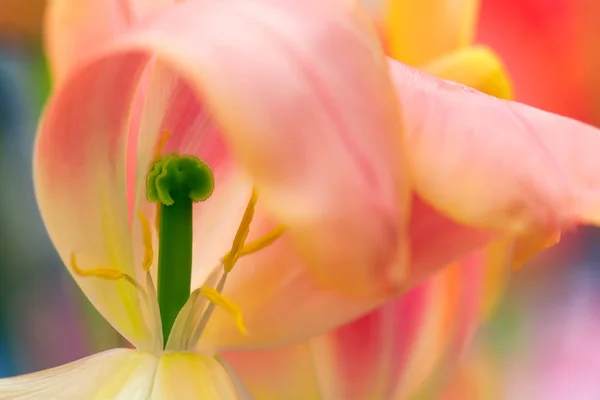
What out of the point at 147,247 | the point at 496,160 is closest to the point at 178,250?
the point at 147,247

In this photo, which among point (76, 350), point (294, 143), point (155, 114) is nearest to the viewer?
point (294, 143)

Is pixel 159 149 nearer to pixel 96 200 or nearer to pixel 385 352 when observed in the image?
pixel 96 200

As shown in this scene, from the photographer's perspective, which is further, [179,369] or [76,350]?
[76,350]

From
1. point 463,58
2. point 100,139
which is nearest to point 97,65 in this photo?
point 100,139

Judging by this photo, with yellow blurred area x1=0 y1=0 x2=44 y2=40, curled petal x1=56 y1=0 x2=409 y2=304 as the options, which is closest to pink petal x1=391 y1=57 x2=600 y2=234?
curled petal x1=56 y1=0 x2=409 y2=304

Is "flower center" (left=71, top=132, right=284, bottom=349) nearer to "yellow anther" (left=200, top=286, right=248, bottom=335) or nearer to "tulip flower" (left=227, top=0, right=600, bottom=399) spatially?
"yellow anther" (left=200, top=286, right=248, bottom=335)

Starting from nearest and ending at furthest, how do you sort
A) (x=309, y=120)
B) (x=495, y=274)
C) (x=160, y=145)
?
1. (x=309, y=120)
2. (x=160, y=145)
3. (x=495, y=274)

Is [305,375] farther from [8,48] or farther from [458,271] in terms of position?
[8,48]
